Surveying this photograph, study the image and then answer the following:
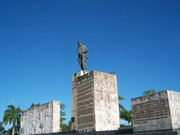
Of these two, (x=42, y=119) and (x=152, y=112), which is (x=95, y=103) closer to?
(x=152, y=112)

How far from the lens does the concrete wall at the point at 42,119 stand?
17.7 metres

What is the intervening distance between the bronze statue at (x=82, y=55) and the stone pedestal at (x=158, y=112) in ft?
15.2

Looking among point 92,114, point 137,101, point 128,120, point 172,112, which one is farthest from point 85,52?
point 128,120

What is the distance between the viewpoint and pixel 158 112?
8.77m

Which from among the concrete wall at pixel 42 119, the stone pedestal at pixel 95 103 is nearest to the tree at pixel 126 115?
the concrete wall at pixel 42 119

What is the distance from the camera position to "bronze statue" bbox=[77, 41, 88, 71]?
13.3 metres

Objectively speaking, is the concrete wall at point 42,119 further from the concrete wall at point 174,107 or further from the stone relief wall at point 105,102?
the concrete wall at point 174,107

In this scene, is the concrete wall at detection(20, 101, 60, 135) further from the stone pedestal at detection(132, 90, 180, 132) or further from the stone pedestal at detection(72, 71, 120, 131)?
the stone pedestal at detection(132, 90, 180, 132)

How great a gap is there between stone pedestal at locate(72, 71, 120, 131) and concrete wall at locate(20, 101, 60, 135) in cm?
526

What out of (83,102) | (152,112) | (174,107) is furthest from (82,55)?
(174,107)

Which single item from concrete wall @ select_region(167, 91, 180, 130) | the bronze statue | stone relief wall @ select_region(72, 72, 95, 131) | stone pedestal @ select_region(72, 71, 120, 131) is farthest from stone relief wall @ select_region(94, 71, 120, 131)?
concrete wall @ select_region(167, 91, 180, 130)

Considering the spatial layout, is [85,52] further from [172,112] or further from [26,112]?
[26,112]

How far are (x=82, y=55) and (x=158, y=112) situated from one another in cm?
612

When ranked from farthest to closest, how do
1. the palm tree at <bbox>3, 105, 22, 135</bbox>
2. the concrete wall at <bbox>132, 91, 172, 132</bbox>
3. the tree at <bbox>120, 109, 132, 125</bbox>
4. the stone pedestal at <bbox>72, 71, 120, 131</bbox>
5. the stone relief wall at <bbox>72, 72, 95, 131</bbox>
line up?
the palm tree at <bbox>3, 105, 22, 135</bbox> → the tree at <bbox>120, 109, 132, 125</bbox> → the stone relief wall at <bbox>72, 72, 95, 131</bbox> → the stone pedestal at <bbox>72, 71, 120, 131</bbox> → the concrete wall at <bbox>132, 91, 172, 132</bbox>
